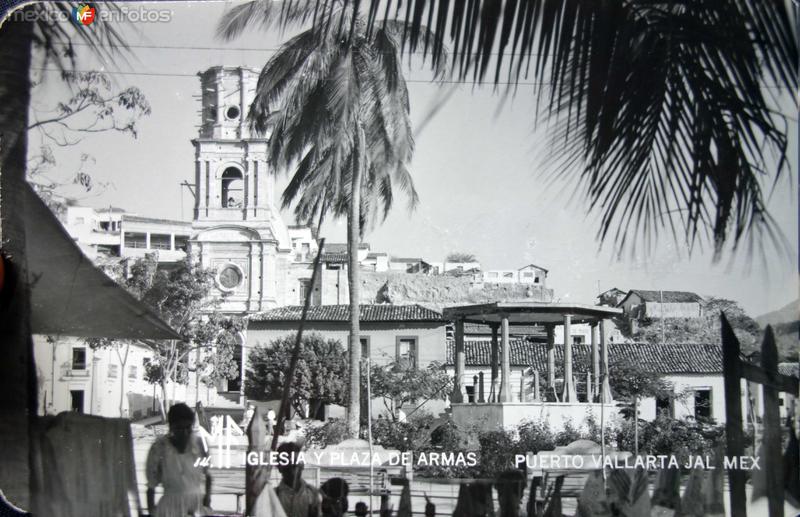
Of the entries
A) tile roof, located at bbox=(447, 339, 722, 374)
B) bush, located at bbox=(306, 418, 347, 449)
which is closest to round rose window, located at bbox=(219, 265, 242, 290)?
bush, located at bbox=(306, 418, 347, 449)

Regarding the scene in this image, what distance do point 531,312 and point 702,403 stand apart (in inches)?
32.0

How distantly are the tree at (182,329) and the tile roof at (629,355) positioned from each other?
1.03 metres

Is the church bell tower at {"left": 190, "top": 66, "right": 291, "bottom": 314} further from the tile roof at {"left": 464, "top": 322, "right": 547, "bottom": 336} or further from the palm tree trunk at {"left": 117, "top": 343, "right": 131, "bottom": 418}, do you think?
the tile roof at {"left": 464, "top": 322, "right": 547, "bottom": 336}

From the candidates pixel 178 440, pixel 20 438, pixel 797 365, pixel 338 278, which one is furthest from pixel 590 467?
pixel 20 438

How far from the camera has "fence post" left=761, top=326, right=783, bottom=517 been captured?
3.33m

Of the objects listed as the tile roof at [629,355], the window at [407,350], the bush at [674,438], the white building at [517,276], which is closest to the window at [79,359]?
the window at [407,350]

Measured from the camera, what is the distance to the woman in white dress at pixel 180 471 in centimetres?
335

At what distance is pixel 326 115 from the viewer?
3373 millimetres

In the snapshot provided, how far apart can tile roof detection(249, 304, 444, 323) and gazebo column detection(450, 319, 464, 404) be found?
0.37 feet

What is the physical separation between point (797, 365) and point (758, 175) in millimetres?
875

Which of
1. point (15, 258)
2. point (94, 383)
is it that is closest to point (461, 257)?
point (94, 383)

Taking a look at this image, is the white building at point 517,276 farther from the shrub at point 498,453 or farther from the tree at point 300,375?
the tree at point 300,375

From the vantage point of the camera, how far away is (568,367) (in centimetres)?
350

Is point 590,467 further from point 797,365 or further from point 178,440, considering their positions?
point 178,440
